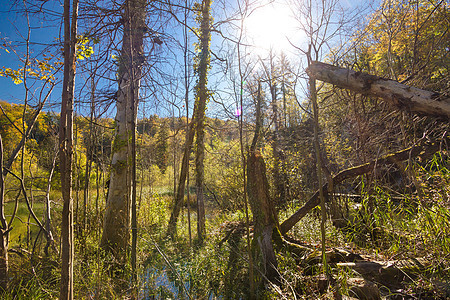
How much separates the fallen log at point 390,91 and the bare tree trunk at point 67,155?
2170 mm

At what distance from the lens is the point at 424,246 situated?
90.0 inches

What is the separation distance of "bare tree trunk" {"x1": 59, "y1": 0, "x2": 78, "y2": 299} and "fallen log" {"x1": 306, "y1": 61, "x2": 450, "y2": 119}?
217cm

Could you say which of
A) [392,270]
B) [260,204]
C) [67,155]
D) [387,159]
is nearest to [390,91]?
[387,159]

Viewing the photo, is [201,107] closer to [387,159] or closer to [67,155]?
[387,159]

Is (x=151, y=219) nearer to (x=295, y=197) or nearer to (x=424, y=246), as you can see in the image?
(x=295, y=197)

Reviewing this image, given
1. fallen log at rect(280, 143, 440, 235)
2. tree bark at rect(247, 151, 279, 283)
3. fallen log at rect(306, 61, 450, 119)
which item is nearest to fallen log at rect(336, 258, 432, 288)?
tree bark at rect(247, 151, 279, 283)

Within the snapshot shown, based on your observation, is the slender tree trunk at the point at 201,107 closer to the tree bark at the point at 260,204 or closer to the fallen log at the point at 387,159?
the tree bark at the point at 260,204

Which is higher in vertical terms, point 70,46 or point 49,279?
point 70,46

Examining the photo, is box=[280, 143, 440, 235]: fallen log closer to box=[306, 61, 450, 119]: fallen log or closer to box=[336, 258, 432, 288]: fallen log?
box=[306, 61, 450, 119]: fallen log

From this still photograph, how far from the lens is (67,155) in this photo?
1.44 m

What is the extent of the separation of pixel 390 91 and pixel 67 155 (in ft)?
10.9

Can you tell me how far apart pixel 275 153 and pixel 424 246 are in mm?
6398

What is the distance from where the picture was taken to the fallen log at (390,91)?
96.7 inches

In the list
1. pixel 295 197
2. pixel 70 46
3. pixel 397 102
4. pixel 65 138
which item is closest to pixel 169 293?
pixel 65 138
